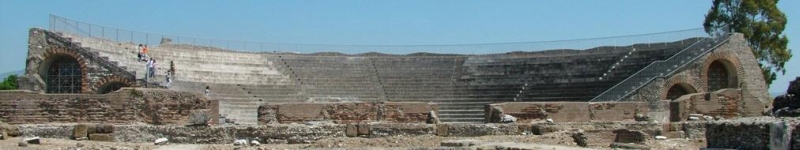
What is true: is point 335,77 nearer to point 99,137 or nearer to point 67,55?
point 67,55

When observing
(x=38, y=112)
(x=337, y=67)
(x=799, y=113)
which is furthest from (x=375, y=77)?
(x=799, y=113)

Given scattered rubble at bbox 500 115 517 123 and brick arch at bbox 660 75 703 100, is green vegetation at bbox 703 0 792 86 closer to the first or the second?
brick arch at bbox 660 75 703 100

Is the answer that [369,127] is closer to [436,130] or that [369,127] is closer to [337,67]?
[436,130]

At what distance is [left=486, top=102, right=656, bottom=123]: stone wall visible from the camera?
22453 millimetres

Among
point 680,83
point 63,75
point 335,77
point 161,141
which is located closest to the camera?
point 161,141

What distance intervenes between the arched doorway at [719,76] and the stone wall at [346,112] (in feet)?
37.1

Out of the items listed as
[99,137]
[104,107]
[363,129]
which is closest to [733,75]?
[363,129]

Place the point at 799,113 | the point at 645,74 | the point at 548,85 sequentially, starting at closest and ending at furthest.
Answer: the point at 799,113
the point at 645,74
the point at 548,85

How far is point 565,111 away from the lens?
23.0m

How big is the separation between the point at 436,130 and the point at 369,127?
1652 mm

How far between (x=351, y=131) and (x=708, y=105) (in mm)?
11161

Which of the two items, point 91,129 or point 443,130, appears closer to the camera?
point 91,129

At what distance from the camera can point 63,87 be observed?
2862cm

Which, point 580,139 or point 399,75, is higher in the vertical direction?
point 399,75
